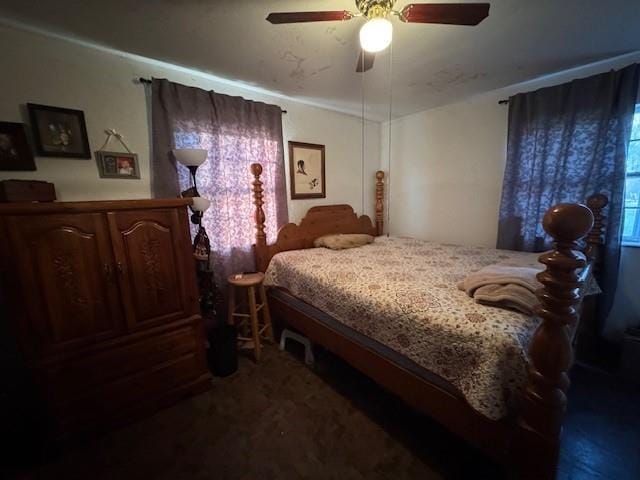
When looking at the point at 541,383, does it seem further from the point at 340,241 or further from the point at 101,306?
the point at 101,306

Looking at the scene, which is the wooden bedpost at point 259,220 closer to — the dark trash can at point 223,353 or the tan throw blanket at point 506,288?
the dark trash can at point 223,353

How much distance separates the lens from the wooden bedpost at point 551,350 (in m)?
0.73

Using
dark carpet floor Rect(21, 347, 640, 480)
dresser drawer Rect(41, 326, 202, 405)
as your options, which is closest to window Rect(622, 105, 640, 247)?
dark carpet floor Rect(21, 347, 640, 480)

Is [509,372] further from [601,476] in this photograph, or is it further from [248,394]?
[248,394]

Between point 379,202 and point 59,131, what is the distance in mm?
3188

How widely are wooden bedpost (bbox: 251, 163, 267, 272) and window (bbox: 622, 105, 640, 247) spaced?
295cm

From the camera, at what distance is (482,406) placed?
37.6 inches

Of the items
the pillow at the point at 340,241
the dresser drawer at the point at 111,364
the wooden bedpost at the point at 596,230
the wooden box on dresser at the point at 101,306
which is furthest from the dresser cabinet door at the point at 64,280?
the wooden bedpost at the point at 596,230

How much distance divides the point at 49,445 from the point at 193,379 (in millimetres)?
694

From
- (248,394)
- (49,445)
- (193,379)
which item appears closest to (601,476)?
(248,394)

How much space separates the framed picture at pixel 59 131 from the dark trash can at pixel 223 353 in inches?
61.2

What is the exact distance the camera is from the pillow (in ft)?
8.57

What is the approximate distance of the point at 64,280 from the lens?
133 centimetres

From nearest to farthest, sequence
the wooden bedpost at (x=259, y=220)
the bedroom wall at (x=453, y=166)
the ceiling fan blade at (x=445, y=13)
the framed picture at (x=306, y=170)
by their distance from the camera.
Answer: the ceiling fan blade at (x=445, y=13)
the wooden bedpost at (x=259, y=220)
the bedroom wall at (x=453, y=166)
the framed picture at (x=306, y=170)
